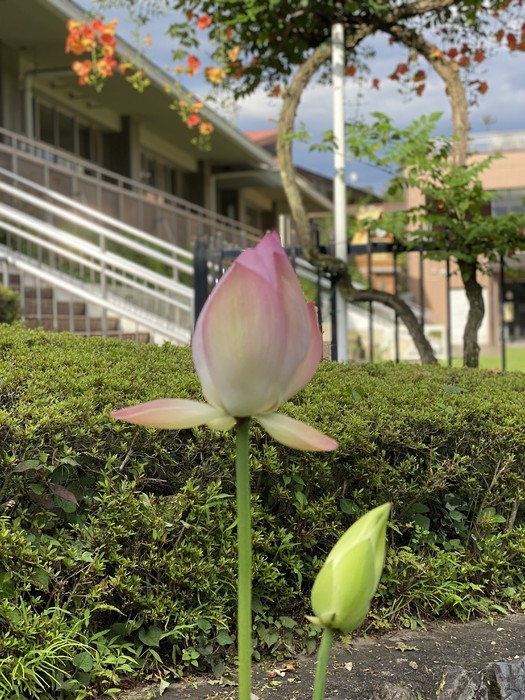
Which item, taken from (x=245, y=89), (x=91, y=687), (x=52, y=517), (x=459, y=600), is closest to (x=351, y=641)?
(x=459, y=600)

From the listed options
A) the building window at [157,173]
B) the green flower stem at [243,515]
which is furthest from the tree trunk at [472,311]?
the building window at [157,173]

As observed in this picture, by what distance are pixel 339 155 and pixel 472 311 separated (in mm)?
1910

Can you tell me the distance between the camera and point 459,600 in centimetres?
281

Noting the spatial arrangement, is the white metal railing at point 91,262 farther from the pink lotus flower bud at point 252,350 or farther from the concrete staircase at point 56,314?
the pink lotus flower bud at point 252,350

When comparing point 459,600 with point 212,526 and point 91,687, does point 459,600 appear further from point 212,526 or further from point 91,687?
point 91,687

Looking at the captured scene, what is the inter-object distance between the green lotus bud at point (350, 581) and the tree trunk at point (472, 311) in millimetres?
5444

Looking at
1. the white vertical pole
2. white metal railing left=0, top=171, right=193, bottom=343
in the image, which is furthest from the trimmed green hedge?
white metal railing left=0, top=171, right=193, bottom=343

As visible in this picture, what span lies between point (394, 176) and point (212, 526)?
4.67 meters

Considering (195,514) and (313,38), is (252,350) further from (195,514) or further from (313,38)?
(313,38)

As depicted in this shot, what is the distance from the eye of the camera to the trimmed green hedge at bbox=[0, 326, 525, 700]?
2324 mm

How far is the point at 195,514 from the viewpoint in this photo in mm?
2521

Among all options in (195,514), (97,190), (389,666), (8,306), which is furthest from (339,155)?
(97,190)

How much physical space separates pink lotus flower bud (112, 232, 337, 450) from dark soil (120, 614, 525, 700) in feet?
5.00

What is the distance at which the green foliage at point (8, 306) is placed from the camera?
7.56 metres
